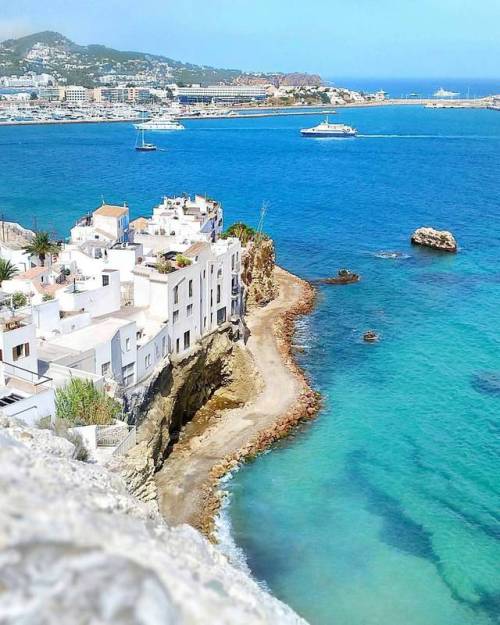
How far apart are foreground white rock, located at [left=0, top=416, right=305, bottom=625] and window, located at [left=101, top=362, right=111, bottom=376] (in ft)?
79.9

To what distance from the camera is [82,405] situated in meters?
28.3

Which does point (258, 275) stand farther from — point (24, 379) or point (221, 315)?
point (24, 379)

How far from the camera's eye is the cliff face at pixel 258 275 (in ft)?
198

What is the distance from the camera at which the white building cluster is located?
1165 inches

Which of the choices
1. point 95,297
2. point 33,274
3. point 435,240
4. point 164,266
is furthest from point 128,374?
point 435,240

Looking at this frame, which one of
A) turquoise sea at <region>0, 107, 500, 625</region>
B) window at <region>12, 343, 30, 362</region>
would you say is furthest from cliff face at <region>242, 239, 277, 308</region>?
window at <region>12, 343, 30, 362</region>

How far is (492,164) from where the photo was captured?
155m

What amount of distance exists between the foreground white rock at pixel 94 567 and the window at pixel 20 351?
71.7ft

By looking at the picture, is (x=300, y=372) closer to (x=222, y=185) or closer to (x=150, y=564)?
(x=150, y=564)

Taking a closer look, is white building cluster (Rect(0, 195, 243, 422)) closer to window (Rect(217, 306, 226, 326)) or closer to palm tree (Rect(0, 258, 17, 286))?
window (Rect(217, 306, 226, 326))

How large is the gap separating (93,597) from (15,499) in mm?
1387

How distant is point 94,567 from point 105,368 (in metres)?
26.7

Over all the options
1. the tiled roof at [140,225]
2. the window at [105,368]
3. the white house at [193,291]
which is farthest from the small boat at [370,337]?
the window at [105,368]

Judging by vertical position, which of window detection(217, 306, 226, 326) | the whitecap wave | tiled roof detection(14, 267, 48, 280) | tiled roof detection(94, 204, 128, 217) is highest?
tiled roof detection(94, 204, 128, 217)
